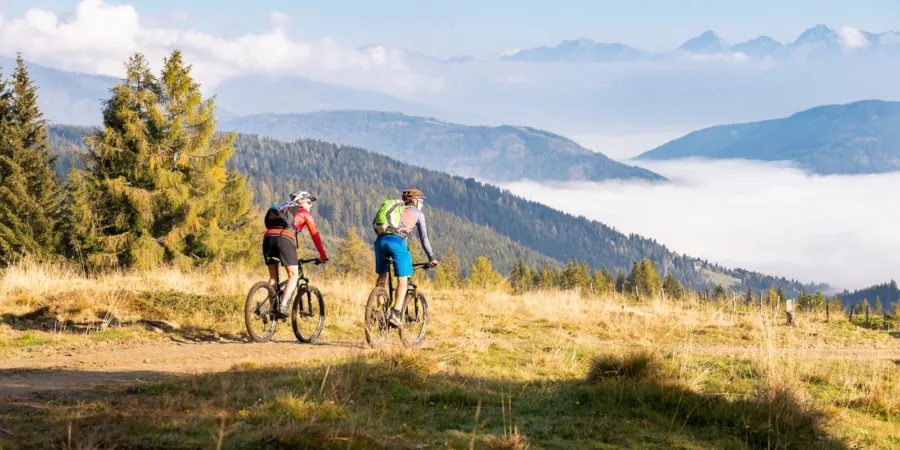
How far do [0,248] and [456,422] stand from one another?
124 ft

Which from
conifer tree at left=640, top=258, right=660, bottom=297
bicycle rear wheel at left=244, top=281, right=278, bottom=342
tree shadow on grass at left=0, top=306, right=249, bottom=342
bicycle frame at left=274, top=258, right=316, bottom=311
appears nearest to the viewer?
bicycle rear wheel at left=244, top=281, right=278, bottom=342

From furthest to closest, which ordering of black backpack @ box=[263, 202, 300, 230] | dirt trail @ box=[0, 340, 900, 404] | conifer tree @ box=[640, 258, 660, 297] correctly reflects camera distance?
conifer tree @ box=[640, 258, 660, 297] → black backpack @ box=[263, 202, 300, 230] → dirt trail @ box=[0, 340, 900, 404]

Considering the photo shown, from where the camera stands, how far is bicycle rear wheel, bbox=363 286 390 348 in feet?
35.2

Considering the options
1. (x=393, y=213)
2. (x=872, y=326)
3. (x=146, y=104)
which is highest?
(x=146, y=104)

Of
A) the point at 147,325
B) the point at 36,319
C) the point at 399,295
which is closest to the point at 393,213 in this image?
the point at 399,295

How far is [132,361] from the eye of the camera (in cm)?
941

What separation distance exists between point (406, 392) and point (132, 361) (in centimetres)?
425

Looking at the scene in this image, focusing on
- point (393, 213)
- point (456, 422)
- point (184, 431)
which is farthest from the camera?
point (393, 213)

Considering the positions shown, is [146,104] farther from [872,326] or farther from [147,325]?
[872,326]

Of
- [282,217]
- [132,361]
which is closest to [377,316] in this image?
[282,217]

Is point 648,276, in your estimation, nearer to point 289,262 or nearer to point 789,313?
point 789,313

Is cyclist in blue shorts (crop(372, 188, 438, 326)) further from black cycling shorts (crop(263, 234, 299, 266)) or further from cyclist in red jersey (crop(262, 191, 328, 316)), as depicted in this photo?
black cycling shorts (crop(263, 234, 299, 266))

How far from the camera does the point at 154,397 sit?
6.51 meters

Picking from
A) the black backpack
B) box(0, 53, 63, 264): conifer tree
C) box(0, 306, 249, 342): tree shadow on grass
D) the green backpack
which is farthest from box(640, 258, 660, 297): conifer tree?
the black backpack
